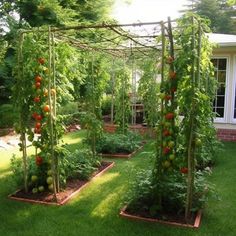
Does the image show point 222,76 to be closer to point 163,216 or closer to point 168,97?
point 168,97

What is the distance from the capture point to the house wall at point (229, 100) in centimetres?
896

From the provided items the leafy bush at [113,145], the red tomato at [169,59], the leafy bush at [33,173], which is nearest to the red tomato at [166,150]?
the red tomato at [169,59]

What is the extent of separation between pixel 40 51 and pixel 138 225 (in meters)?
2.61

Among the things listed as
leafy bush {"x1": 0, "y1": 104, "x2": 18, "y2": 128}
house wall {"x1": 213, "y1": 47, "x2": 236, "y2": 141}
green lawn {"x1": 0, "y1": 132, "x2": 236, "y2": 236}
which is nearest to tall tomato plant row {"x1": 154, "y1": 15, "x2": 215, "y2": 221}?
green lawn {"x1": 0, "y1": 132, "x2": 236, "y2": 236}

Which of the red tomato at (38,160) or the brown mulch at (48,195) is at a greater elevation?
the red tomato at (38,160)

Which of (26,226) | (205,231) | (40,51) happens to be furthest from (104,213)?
(40,51)

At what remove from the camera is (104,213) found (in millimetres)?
4254

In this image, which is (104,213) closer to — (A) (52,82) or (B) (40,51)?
(A) (52,82)

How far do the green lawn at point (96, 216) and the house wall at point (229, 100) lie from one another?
3.64m

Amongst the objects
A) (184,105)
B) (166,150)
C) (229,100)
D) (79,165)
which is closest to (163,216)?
(166,150)

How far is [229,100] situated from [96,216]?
621 cm

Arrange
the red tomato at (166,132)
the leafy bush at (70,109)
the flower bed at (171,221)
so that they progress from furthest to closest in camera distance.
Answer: the leafy bush at (70,109)
the red tomato at (166,132)
the flower bed at (171,221)

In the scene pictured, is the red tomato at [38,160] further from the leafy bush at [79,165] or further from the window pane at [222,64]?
the window pane at [222,64]

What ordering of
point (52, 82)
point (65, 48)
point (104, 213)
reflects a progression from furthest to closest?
point (65, 48), point (52, 82), point (104, 213)
